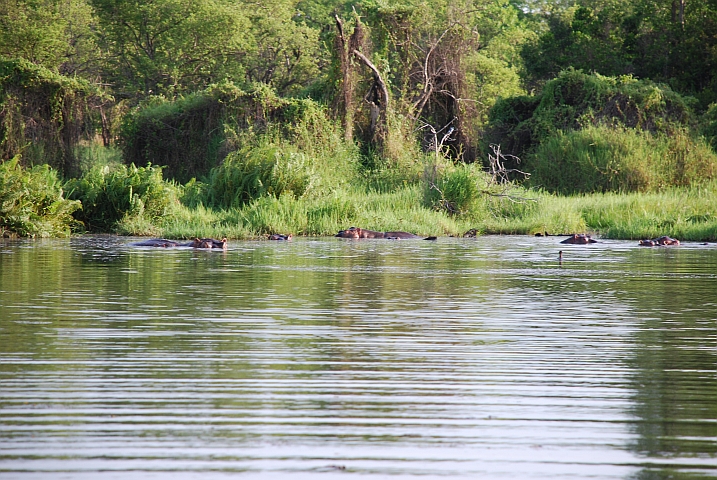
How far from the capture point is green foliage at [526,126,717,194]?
101 ft

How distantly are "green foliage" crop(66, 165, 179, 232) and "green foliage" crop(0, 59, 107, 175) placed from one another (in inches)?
275

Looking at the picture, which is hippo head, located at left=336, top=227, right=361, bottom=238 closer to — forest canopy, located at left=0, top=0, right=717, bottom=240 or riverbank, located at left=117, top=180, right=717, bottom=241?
riverbank, located at left=117, top=180, right=717, bottom=241

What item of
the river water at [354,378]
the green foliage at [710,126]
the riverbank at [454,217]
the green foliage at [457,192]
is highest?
the green foliage at [710,126]

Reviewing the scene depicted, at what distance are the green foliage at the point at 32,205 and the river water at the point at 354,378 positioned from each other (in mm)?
9186

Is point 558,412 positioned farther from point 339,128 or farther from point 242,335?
point 339,128

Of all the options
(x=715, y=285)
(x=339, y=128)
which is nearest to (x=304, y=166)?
(x=339, y=128)

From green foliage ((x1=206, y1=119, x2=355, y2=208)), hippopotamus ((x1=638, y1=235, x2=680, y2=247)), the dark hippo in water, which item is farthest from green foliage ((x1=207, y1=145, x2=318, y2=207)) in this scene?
hippopotamus ((x1=638, y1=235, x2=680, y2=247))

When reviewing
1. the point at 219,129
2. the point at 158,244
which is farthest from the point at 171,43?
the point at 158,244

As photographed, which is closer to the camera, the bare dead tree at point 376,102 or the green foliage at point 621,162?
the green foliage at point 621,162

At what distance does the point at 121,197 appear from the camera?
2369 centimetres

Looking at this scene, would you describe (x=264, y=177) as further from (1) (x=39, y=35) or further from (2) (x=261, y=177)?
(1) (x=39, y=35)

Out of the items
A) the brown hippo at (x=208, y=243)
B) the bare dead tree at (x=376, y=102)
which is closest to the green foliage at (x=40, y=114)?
the bare dead tree at (x=376, y=102)

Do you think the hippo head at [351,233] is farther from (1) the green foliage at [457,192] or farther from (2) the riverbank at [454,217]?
(1) the green foliage at [457,192]

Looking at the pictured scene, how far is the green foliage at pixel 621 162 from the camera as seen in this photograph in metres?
30.7
